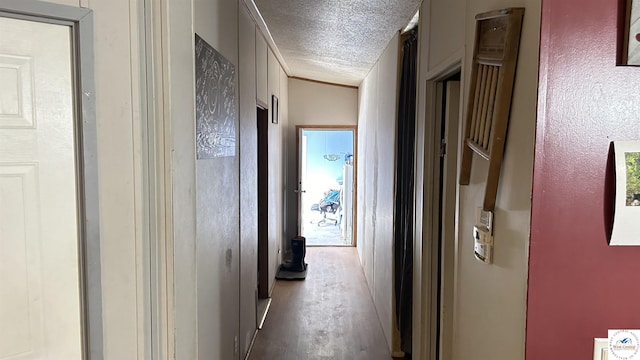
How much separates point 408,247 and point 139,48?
226 cm

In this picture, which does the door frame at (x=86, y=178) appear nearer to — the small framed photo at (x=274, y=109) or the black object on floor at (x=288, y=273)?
the small framed photo at (x=274, y=109)

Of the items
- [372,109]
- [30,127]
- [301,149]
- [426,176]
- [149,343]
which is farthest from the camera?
[301,149]

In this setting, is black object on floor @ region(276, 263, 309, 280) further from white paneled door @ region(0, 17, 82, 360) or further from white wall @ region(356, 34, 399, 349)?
white paneled door @ region(0, 17, 82, 360)

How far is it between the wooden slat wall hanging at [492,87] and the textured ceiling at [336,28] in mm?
1350

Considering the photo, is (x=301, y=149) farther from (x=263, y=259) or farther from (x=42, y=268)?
(x=42, y=268)

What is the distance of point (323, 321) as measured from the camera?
12.8 ft

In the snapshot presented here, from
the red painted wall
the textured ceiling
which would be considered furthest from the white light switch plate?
the textured ceiling

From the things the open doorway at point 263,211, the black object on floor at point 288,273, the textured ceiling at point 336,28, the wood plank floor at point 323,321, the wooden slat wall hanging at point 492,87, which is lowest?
the wood plank floor at point 323,321

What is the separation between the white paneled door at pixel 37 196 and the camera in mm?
894

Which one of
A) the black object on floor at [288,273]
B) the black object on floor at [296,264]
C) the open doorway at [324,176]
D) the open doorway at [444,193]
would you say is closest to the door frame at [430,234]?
the open doorway at [444,193]

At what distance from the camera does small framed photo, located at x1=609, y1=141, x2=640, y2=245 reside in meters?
1.09

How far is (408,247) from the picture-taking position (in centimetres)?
286

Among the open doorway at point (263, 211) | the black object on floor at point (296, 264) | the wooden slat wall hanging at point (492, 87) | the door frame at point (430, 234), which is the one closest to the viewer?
the wooden slat wall hanging at point (492, 87)

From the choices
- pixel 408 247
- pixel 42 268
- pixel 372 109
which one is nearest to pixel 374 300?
pixel 408 247
